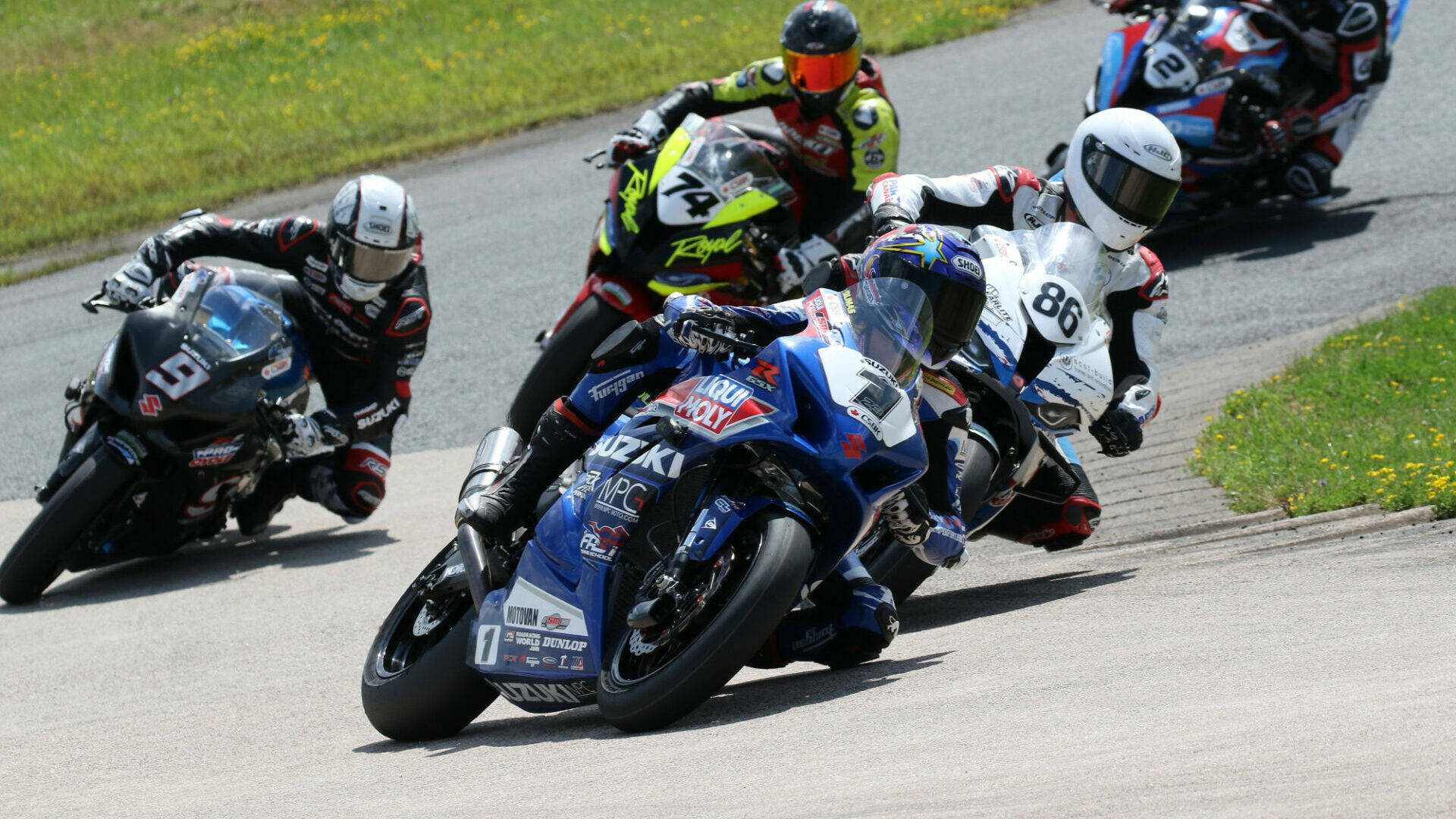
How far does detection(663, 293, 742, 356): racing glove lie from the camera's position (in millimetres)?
4352

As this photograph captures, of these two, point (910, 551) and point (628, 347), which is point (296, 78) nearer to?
point (910, 551)

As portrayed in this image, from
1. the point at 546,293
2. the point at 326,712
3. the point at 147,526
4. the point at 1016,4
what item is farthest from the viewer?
the point at 1016,4

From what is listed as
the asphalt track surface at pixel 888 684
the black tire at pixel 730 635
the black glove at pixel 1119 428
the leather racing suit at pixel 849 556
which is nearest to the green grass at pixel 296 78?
the asphalt track surface at pixel 888 684

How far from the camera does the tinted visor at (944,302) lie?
468cm

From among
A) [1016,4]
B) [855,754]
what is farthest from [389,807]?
[1016,4]

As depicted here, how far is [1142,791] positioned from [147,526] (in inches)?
228

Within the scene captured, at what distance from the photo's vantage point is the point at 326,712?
521 centimetres

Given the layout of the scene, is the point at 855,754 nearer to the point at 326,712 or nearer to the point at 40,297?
A: the point at 326,712

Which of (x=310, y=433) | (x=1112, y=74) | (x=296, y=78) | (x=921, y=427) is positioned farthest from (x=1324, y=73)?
(x=296, y=78)

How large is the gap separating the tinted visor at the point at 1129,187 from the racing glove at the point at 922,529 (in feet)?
7.10

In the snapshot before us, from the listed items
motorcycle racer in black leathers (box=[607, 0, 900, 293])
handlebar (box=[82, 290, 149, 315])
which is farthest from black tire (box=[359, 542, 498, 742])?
motorcycle racer in black leathers (box=[607, 0, 900, 293])

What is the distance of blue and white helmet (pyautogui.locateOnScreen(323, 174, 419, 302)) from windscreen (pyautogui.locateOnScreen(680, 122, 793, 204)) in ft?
4.61

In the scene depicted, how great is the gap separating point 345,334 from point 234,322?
0.69 metres

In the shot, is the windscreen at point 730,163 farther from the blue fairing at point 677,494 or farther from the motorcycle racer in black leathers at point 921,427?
the blue fairing at point 677,494
